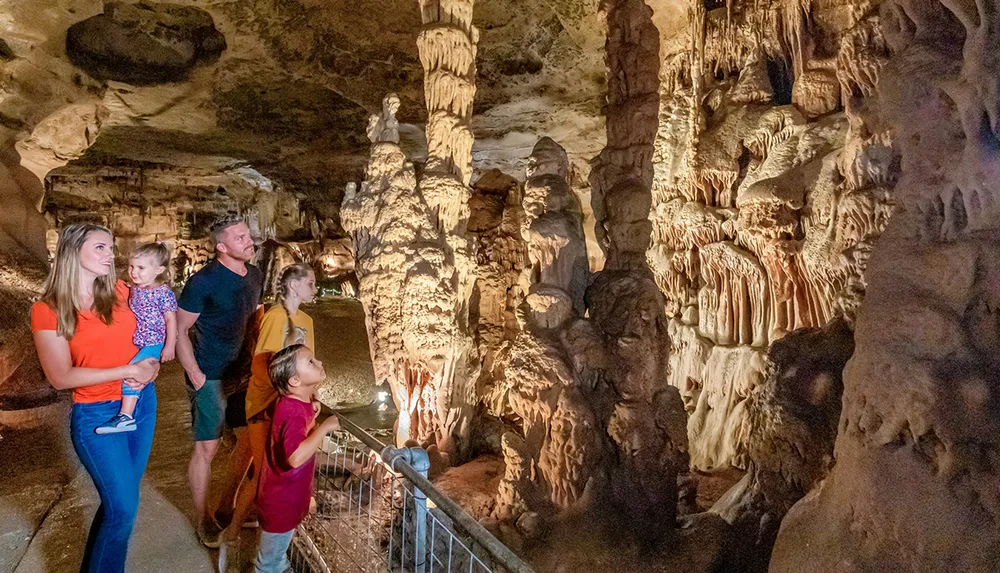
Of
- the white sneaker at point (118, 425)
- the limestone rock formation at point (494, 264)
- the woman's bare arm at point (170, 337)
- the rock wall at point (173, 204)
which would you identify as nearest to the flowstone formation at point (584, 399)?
the woman's bare arm at point (170, 337)

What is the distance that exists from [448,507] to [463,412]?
560cm

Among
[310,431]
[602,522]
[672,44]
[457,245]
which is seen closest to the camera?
[310,431]

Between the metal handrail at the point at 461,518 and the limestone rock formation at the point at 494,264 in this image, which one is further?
the limestone rock formation at the point at 494,264

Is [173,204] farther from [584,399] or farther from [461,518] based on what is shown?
[461,518]

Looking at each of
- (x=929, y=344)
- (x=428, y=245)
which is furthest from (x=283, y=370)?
(x=428, y=245)

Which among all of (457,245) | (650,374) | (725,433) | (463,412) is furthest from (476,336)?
(650,374)

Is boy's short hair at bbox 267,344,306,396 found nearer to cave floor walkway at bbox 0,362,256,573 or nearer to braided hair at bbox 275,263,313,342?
braided hair at bbox 275,263,313,342

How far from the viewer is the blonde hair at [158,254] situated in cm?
229

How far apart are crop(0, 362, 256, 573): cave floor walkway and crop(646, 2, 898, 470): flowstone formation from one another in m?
5.65

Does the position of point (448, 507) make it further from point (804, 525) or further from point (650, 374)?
point (650, 374)

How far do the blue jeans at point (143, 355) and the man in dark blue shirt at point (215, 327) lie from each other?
0.27 meters

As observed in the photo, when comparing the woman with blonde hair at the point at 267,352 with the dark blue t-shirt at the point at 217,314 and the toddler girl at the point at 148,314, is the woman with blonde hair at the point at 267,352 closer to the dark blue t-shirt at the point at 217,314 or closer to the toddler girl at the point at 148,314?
A: the dark blue t-shirt at the point at 217,314

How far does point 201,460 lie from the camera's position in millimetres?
2566

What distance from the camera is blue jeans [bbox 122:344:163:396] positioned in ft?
6.64
